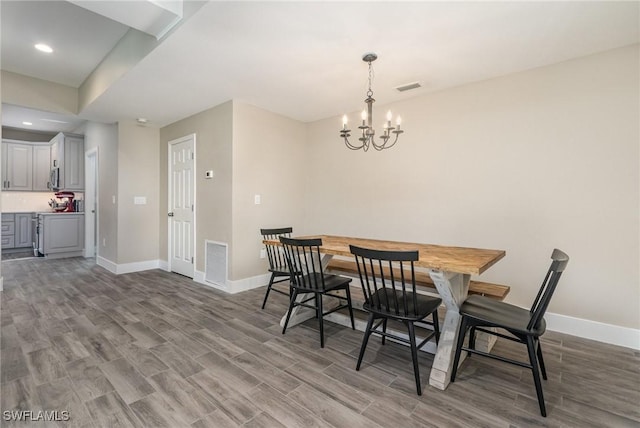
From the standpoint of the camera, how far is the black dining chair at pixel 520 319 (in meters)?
1.57

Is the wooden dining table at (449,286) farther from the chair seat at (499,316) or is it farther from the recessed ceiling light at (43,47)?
the recessed ceiling light at (43,47)

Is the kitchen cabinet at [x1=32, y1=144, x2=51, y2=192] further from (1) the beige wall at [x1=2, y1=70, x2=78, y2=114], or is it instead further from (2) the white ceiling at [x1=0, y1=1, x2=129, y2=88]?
(2) the white ceiling at [x1=0, y1=1, x2=129, y2=88]

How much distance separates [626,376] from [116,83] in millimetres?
5165

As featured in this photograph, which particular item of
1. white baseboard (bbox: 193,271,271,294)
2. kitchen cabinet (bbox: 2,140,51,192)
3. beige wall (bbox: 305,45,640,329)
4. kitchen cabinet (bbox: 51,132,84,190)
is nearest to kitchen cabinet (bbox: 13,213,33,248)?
kitchen cabinet (bbox: 2,140,51,192)

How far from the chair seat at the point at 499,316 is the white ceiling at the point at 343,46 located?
78.0 inches

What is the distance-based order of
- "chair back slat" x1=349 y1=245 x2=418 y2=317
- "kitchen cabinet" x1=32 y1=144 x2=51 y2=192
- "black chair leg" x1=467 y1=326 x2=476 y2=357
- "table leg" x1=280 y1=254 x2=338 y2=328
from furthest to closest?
"kitchen cabinet" x1=32 y1=144 x2=51 y2=192, "table leg" x1=280 y1=254 x2=338 y2=328, "black chair leg" x1=467 y1=326 x2=476 y2=357, "chair back slat" x1=349 y1=245 x2=418 y2=317

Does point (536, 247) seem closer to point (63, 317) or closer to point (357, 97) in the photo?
point (357, 97)

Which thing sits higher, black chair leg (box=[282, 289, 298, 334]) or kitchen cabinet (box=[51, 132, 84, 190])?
kitchen cabinet (box=[51, 132, 84, 190])

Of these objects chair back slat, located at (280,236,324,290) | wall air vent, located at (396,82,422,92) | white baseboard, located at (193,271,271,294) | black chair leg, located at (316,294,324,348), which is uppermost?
wall air vent, located at (396,82,422,92)

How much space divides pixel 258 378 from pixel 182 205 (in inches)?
134

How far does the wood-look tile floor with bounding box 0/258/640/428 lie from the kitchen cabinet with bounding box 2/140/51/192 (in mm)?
4971

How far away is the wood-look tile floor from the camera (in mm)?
1581

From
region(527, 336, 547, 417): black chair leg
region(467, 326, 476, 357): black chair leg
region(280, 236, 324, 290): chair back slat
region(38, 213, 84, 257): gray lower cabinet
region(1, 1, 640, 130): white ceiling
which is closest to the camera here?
region(527, 336, 547, 417): black chair leg

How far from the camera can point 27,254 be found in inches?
241
